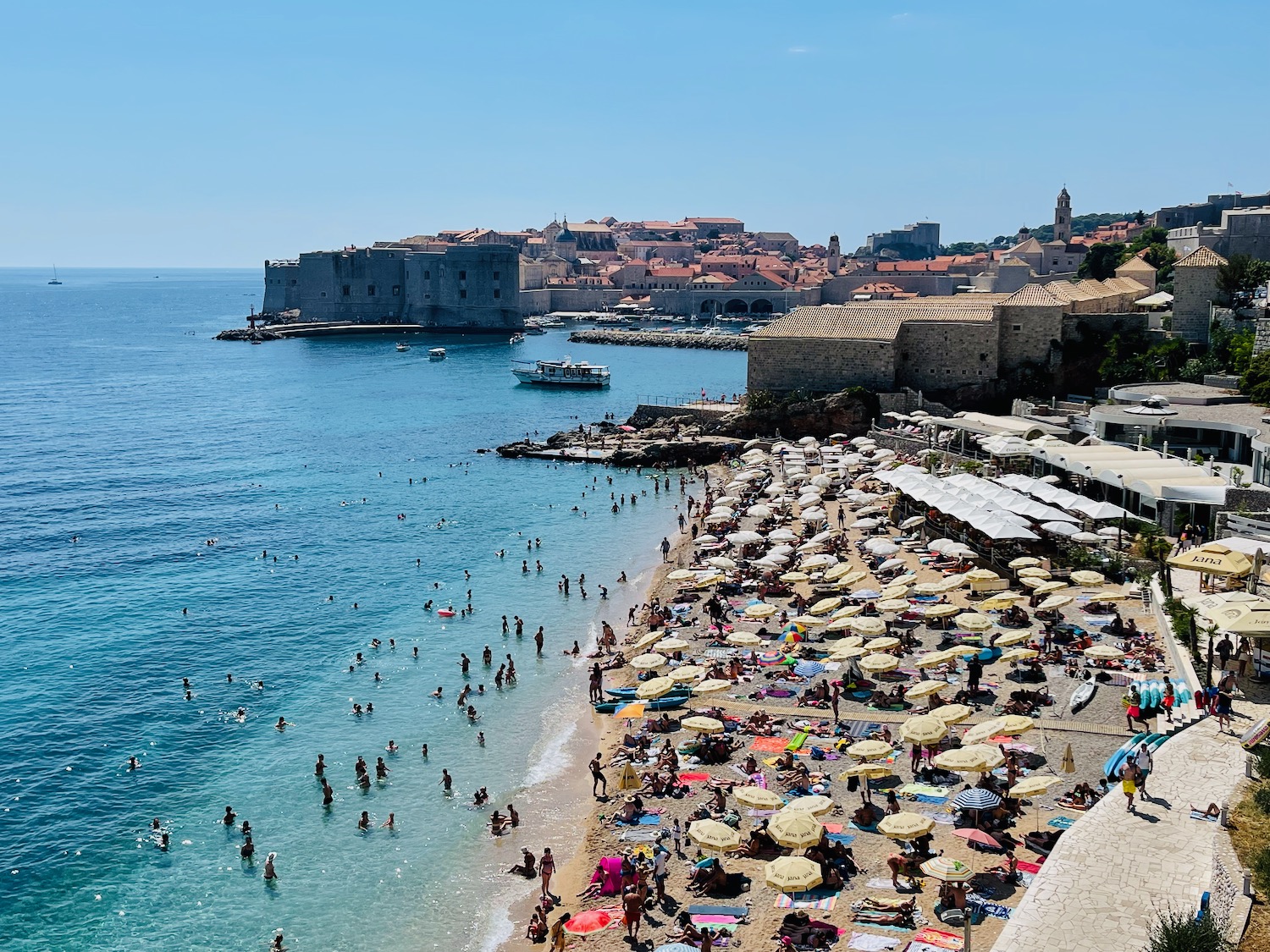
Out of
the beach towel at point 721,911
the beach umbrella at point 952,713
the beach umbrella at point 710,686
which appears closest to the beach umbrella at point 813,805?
the beach towel at point 721,911

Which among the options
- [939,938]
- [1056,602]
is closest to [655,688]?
[1056,602]

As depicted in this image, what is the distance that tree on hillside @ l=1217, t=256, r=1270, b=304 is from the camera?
126 feet

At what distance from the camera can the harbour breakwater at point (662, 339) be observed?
335 ft

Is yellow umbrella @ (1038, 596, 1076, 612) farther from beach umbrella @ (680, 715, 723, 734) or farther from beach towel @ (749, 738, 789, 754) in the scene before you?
beach umbrella @ (680, 715, 723, 734)

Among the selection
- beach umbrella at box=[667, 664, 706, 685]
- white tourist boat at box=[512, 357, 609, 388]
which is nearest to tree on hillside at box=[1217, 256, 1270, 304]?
beach umbrella at box=[667, 664, 706, 685]

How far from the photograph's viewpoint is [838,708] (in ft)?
60.9

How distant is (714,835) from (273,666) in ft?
45.4

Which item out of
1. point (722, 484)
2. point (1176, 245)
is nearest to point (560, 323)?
point (1176, 245)

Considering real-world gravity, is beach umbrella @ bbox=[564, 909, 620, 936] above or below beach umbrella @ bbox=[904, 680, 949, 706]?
below

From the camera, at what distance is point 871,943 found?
1184cm

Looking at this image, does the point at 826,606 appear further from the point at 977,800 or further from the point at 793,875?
the point at 793,875

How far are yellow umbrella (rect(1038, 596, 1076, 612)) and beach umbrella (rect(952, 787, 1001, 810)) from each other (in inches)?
293

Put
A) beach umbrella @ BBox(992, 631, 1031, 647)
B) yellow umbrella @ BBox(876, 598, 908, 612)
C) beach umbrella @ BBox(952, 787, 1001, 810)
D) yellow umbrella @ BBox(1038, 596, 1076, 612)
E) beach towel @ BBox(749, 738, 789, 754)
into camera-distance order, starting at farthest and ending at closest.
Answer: yellow umbrella @ BBox(876, 598, 908, 612) < yellow umbrella @ BBox(1038, 596, 1076, 612) < beach umbrella @ BBox(992, 631, 1031, 647) < beach towel @ BBox(749, 738, 789, 754) < beach umbrella @ BBox(952, 787, 1001, 810)

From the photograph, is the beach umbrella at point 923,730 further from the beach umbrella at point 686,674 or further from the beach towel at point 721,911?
the beach umbrella at point 686,674
